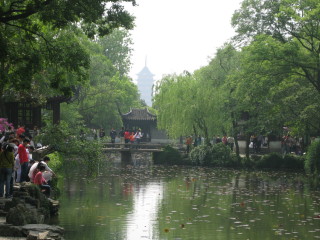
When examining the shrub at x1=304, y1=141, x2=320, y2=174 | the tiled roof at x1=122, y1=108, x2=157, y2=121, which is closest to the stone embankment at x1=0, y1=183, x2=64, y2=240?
the shrub at x1=304, y1=141, x2=320, y2=174

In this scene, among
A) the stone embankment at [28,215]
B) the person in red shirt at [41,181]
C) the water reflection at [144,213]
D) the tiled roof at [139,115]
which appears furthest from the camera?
the tiled roof at [139,115]

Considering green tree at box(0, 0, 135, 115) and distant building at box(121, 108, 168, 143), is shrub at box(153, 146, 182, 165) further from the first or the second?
green tree at box(0, 0, 135, 115)

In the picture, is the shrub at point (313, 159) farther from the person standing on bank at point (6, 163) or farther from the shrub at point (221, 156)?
the person standing on bank at point (6, 163)

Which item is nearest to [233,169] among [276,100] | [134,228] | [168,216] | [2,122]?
[276,100]

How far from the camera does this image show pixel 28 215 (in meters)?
16.1

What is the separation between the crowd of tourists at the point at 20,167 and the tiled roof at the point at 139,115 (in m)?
47.9

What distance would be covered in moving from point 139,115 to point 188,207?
47.8m

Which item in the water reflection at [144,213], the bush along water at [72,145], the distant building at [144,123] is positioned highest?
the distant building at [144,123]

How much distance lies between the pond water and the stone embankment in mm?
708

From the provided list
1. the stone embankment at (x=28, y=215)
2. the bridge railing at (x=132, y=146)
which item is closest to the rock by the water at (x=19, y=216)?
the stone embankment at (x=28, y=215)

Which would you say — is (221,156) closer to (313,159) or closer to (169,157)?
(169,157)

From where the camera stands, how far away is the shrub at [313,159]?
36.9 m

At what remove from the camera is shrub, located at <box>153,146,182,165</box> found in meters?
47.5

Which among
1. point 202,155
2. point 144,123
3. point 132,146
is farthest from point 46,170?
point 144,123
